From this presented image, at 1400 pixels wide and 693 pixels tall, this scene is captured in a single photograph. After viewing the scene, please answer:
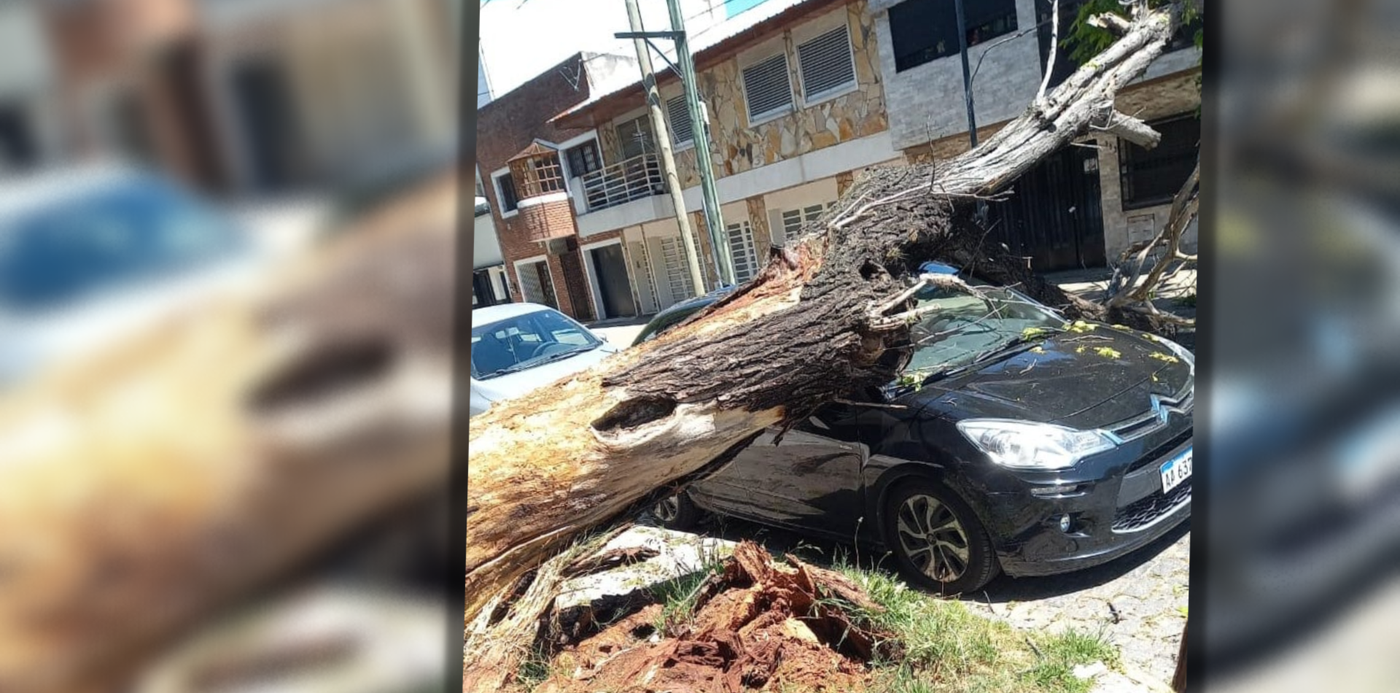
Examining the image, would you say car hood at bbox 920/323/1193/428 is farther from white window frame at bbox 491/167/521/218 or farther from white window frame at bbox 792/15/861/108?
white window frame at bbox 491/167/521/218

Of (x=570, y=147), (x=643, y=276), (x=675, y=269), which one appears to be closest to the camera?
(x=675, y=269)

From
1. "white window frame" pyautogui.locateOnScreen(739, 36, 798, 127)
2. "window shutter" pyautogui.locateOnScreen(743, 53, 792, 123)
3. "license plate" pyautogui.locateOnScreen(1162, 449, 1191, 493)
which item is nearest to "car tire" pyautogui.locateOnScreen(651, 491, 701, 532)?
"license plate" pyautogui.locateOnScreen(1162, 449, 1191, 493)

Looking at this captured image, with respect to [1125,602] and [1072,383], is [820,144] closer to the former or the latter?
[1072,383]

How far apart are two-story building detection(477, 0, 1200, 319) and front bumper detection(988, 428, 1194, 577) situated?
426cm

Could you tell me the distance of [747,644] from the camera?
3166 mm

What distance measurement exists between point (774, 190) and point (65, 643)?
54.5 feet

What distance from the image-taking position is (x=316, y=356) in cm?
61

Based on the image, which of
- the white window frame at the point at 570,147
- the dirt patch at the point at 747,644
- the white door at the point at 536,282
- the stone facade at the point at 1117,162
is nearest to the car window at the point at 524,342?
the dirt patch at the point at 747,644

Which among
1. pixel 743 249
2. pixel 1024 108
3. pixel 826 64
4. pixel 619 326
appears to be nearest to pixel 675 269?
pixel 619 326

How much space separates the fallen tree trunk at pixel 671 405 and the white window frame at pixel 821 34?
11.3m

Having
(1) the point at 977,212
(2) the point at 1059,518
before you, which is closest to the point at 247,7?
(2) the point at 1059,518

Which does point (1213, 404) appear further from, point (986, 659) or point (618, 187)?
point (618, 187)

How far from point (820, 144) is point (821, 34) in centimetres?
211

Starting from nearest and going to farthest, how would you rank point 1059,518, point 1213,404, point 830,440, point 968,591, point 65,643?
1. point 65,643
2. point 1213,404
3. point 1059,518
4. point 968,591
5. point 830,440
